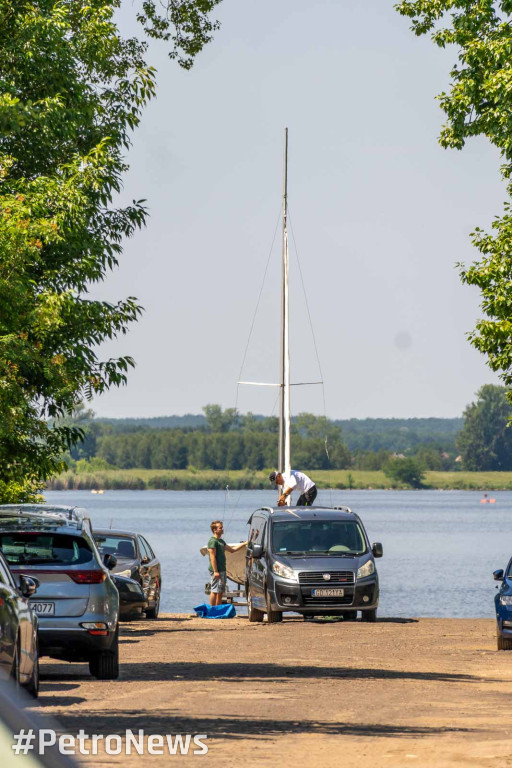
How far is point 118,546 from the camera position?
1051 inches

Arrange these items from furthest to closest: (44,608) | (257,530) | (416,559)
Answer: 1. (416,559)
2. (257,530)
3. (44,608)

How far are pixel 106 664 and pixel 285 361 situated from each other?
2235cm

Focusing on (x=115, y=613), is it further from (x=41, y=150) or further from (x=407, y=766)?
Answer: (x=41, y=150)

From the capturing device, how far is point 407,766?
7.70 meters

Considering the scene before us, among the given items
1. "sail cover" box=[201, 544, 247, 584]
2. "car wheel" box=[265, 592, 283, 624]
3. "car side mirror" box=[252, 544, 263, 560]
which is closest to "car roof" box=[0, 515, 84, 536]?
"car wheel" box=[265, 592, 283, 624]

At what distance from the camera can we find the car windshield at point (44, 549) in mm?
12352

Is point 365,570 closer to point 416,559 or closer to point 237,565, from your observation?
point 237,565

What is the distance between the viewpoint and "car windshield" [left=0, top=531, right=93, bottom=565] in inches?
486

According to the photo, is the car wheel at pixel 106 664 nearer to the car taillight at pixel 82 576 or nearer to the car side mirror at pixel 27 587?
the car taillight at pixel 82 576

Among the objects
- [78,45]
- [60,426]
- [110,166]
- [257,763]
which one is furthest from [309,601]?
[257,763]

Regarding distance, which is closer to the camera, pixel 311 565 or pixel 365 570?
pixel 311 565

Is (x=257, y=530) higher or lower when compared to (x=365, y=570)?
higher

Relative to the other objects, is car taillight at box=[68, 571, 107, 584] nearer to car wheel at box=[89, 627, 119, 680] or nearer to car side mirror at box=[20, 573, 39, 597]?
car wheel at box=[89, 627, 119, 680]

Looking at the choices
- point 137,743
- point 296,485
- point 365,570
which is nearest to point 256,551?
point 365,570
